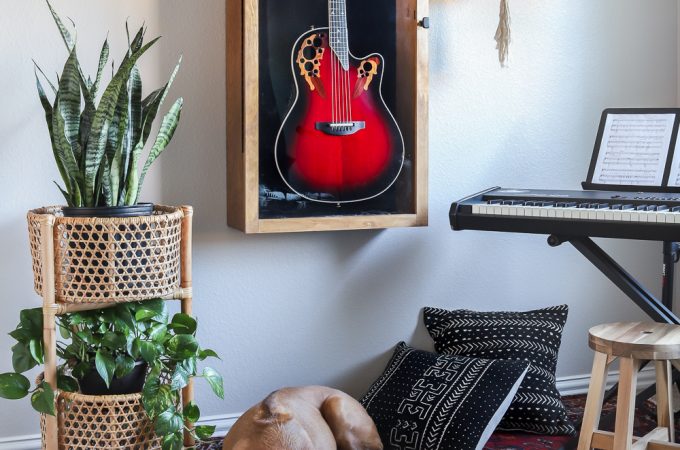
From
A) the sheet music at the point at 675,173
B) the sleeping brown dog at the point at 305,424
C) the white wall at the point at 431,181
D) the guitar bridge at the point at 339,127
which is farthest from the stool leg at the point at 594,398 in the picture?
the guitar bridge at the point at 339,127

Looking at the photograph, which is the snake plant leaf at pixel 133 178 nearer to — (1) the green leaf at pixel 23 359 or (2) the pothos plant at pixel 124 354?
(2) the pothos plant at pixel 124 354

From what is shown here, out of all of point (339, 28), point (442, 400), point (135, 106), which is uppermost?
point (339, 28)

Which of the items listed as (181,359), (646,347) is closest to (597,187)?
(646,347)

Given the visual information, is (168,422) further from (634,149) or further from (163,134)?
(634,149)

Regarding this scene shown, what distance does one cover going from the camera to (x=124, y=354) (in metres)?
2.21

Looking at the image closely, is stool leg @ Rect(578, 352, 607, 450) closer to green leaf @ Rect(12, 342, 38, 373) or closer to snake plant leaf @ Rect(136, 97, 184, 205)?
snake plant leaf @ Rect(136, 97, 184, 205)

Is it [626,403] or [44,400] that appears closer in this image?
[44,400]

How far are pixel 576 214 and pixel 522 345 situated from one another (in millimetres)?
593

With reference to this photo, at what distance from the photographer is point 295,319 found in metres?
2.92

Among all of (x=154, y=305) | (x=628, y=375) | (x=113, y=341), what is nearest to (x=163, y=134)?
(x=154, y=305)

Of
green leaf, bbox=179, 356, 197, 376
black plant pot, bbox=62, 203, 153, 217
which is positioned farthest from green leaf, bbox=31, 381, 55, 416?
black plant pot, bbox=62, 203, 153, 217

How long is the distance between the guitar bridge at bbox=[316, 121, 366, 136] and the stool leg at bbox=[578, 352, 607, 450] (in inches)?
40.1

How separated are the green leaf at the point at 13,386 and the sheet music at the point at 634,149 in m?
1.93

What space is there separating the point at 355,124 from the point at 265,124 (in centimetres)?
30
